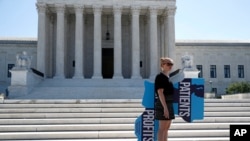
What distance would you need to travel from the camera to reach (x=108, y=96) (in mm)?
31953

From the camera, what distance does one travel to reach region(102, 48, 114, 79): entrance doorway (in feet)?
151

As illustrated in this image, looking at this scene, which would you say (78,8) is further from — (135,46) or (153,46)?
(153,46)

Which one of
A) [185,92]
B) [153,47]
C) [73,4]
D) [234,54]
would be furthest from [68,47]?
[185,92]

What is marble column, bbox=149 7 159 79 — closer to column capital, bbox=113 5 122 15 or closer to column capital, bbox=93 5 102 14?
column capital, bbox=113 5 122 15

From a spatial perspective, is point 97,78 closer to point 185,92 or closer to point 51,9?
point 51,9

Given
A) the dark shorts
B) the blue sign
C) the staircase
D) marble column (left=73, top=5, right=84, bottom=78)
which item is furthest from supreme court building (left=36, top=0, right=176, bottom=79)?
the dark shorts

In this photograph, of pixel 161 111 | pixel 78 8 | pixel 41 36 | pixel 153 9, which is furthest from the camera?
pixel 153 9

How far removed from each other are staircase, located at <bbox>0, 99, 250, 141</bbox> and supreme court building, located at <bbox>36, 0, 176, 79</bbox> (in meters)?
22.0

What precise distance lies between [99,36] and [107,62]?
6623 mm

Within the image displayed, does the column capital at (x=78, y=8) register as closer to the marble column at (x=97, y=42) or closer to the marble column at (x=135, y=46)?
the marble column at (x=97, y=42)

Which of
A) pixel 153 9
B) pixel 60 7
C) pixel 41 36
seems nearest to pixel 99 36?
pixel 60 7

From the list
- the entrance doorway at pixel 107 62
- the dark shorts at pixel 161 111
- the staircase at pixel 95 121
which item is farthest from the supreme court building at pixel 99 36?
the dark shorts at pixel 161 111

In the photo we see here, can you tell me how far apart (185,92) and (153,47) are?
1258 inches

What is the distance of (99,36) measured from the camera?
4062 centimetres
